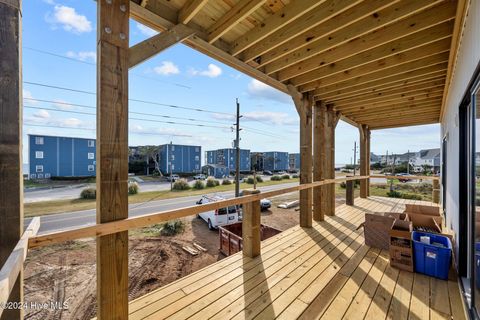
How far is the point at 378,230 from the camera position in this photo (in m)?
3.30

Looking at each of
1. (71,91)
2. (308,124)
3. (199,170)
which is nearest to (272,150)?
(199,170)

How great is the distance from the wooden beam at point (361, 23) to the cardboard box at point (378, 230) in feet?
8.38

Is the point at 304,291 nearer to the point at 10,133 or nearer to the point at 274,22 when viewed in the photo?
the point at 10,133

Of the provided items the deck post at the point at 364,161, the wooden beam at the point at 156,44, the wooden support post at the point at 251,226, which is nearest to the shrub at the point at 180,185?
the deck post at the point at 364,161

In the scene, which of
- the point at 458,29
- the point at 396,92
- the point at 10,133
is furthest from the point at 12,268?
the point at 396,92

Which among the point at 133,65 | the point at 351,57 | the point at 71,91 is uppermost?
the point at 71,91

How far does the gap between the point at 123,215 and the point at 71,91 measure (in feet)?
46.5

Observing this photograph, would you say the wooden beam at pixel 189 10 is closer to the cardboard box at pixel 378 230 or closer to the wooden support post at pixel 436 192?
the cardboard box at pixel 378 230

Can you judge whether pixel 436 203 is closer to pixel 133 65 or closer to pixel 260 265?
pixel 260 265

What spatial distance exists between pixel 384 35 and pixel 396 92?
2126mm

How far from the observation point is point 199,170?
38.2 metres

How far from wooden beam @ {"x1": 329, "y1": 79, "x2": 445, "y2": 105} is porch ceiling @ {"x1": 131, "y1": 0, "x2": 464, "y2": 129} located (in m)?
0.02

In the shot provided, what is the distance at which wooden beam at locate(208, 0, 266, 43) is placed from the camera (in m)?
2.00

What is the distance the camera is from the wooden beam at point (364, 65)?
270 cm
